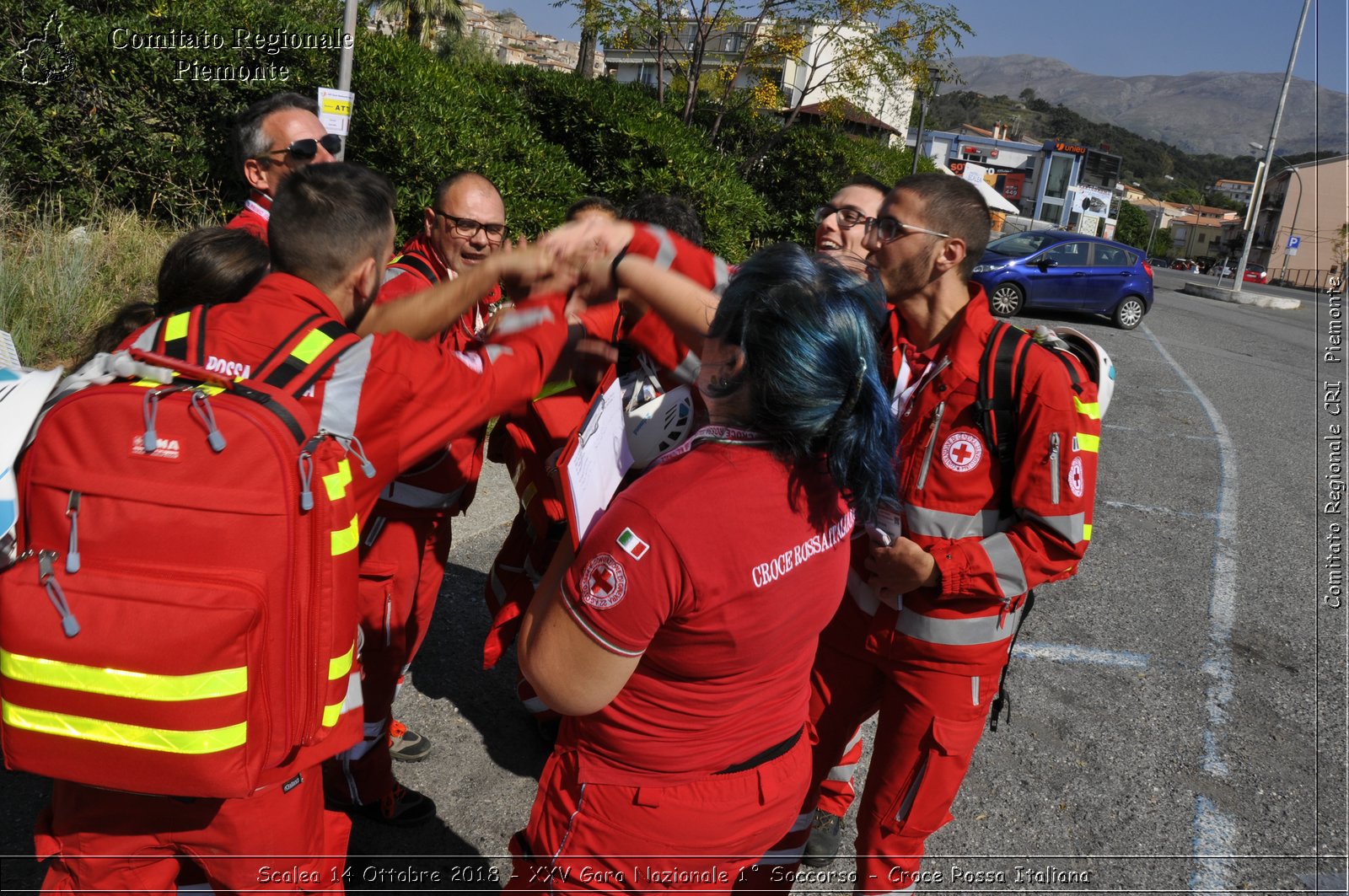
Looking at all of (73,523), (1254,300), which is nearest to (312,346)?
(73,523)

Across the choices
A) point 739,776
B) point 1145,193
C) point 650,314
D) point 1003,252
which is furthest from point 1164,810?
point 1145,193

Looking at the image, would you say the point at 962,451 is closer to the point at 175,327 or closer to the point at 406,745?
the point at 175,327

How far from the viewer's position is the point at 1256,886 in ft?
10.5

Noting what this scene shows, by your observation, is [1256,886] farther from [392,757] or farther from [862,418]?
[392,757]

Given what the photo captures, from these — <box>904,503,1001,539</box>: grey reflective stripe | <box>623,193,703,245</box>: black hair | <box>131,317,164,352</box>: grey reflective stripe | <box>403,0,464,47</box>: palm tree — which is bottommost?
<box>904,503,1001,539</box>: grey reflective stripe

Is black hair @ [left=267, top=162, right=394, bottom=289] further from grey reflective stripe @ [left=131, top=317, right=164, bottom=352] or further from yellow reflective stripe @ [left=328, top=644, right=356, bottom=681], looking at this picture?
yellow reflective stripe @ [left=328, top=644, right=356, bottom=681]

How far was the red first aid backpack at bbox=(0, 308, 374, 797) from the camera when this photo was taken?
1442 millimetres

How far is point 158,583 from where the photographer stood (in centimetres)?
145

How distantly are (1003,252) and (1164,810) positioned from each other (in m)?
16.4

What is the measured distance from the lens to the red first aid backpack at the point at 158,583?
4.73ft

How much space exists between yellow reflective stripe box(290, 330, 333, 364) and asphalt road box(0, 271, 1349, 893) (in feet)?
6.39

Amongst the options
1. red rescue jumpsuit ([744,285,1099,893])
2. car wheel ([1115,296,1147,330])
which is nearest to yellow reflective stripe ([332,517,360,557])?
red rescue jumpsuit ([744,285,1099,893])

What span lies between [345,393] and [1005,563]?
1.72m

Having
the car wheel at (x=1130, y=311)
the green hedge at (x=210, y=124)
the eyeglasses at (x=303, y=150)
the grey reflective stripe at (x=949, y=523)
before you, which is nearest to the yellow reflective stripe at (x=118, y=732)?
the grey reflective stripe at (x=949, y=523)
